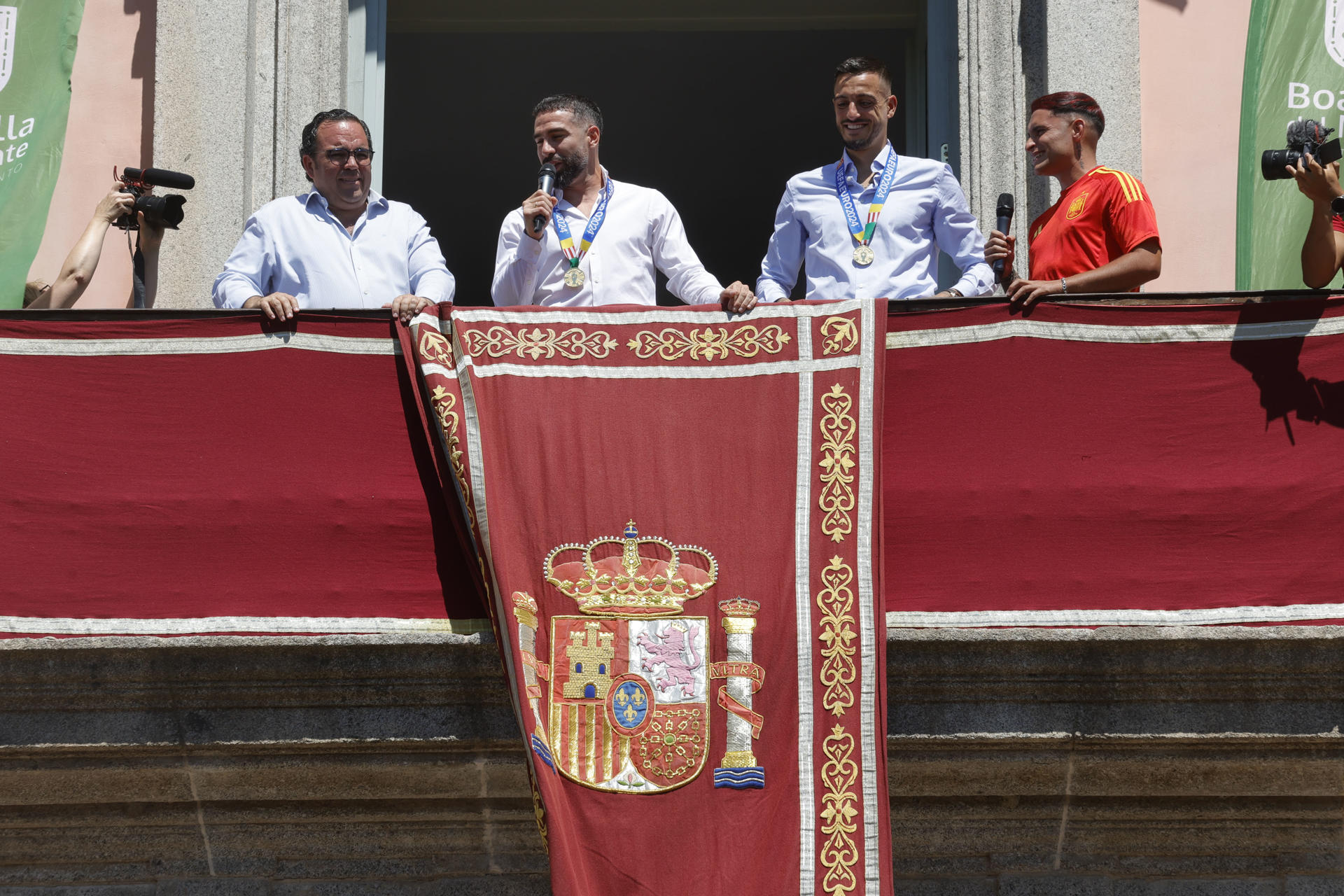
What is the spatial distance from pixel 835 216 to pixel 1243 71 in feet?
7.27

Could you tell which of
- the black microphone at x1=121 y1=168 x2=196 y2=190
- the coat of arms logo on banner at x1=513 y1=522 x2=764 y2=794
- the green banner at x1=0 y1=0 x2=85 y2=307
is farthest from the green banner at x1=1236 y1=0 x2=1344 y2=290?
the green banner at x1=0 y1=0 x2=85 y2=307

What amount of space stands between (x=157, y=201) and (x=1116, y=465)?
348 centimetres

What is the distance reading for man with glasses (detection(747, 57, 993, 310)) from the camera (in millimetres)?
7262

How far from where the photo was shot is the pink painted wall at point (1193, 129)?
28.0 feet

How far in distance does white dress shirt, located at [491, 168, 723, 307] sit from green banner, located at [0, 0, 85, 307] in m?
1.92

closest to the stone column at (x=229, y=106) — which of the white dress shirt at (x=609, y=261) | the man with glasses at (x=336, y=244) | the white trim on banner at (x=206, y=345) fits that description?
the man with glasses at (x=336, y=244)

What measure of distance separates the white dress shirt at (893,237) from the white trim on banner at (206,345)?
1.41 metres

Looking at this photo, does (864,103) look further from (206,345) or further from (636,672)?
(206,345)

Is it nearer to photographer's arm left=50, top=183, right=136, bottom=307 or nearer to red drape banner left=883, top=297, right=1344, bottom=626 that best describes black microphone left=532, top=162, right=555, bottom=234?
red drape banner left=883, top=297, right=1344, bottom=626

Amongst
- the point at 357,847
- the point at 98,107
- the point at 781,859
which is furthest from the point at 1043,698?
the point at 98,107

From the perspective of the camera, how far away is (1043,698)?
259 inches

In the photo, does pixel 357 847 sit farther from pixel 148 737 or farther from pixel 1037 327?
pixel 1037 327

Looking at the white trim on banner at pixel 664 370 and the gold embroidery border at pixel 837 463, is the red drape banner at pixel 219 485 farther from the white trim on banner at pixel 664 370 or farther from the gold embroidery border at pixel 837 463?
the gold embroidery border at pixel 837 463

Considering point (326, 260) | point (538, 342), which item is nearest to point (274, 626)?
point (538, 342)
